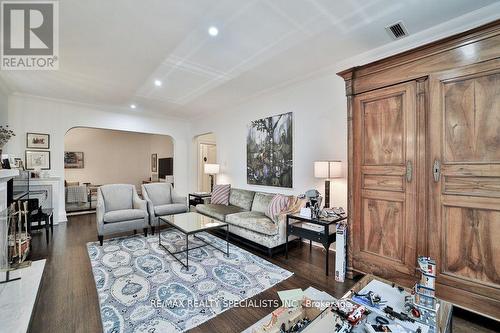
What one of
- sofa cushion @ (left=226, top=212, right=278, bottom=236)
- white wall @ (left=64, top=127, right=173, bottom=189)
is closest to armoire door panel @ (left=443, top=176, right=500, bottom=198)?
sofa cushion @ (left=226, top=212, right=278, bottom=236)

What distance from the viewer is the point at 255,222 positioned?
3244mm

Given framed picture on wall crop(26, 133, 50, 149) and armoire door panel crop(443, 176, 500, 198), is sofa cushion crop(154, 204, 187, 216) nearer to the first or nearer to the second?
framed picture on wall crop(26, 133, 50, 149)

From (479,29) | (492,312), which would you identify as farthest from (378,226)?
(479,29)

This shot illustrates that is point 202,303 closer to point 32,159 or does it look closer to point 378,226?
point 378,226

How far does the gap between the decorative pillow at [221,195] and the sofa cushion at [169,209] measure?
0.65 metres

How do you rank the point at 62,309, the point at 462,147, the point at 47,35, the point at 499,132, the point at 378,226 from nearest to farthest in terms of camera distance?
1. the point at 499,132
2. the point at 462,147
3. the point at 62,309
4. the point at 378,226
5. the point at 47,35

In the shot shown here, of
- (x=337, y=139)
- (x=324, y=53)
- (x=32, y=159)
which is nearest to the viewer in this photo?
(x=324, y=53)

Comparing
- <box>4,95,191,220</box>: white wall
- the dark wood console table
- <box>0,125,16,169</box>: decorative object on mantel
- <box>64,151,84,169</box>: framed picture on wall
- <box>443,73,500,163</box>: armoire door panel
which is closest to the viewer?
<box>443,73,500,163</box>: armoire door panel

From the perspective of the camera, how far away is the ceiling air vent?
230cm

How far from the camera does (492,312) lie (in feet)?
5.38

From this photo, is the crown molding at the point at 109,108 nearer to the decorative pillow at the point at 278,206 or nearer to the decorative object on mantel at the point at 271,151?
the decorative object on mantel at the point at 271,151

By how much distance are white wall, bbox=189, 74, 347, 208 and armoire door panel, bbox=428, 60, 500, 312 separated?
1.28 metres

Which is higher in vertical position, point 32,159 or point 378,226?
point 32,159

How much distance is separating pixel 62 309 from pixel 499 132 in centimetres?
381
